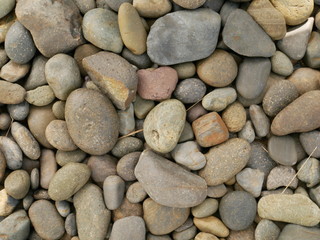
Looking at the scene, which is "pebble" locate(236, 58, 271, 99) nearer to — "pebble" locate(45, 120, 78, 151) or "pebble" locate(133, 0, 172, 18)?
"pebble" locate(133, 0, 172, 18)

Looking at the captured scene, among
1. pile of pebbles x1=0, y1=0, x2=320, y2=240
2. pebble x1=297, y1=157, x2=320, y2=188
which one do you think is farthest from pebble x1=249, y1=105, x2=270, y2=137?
pebble x1=297, y1=157, x2=320, y2=188

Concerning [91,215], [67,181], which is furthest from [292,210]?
[67,181]

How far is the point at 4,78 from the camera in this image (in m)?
1.61

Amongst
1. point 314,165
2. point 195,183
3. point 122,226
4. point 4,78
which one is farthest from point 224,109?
point 4,78

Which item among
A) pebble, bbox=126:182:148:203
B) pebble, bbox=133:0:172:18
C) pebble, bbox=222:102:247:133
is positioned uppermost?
pebble, bbox=133:0:172:18

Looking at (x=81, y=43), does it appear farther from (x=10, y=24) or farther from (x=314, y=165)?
(x=314, y=165)

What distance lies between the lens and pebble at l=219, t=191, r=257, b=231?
158 centimetres

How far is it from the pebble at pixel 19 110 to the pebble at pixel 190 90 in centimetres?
73

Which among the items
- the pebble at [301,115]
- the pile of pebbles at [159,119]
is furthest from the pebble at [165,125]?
the pebble at [301,115]

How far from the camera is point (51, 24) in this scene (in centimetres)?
155

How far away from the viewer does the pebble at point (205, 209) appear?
1.60 meters

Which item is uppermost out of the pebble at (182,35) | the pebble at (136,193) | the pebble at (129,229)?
the pebble at (182,35)

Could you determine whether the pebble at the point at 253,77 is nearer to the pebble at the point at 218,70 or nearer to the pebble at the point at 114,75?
the pebble at the point at 218,70

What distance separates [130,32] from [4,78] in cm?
64
